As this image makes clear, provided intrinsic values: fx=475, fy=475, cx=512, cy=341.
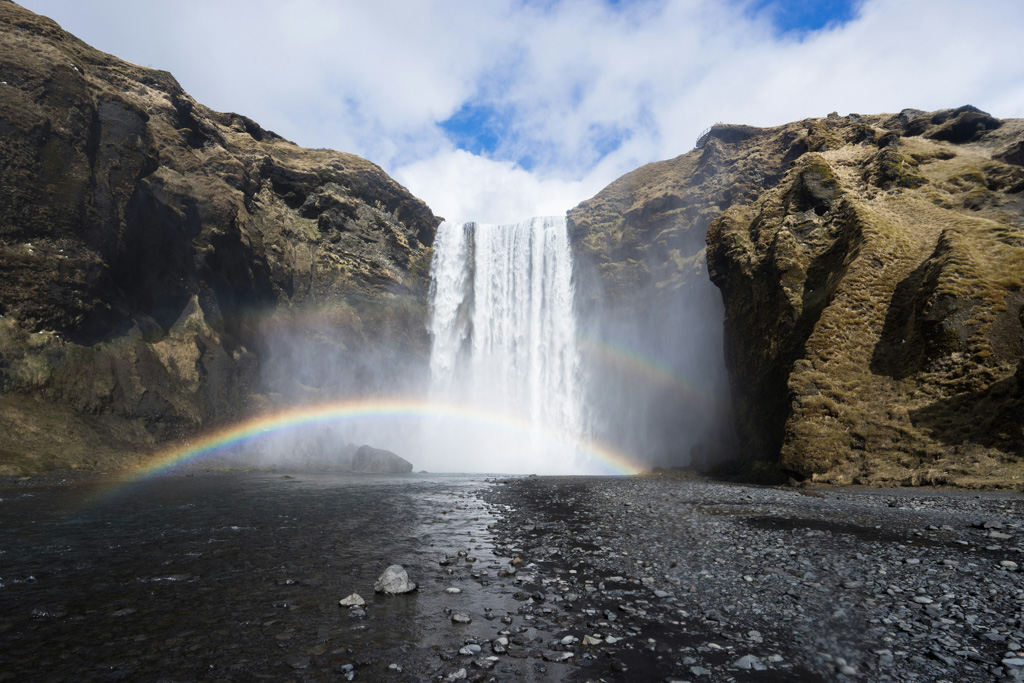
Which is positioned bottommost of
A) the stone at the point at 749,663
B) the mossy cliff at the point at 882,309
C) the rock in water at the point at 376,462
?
the rock in water at the point at 376,462

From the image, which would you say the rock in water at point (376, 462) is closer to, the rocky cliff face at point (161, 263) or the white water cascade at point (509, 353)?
the white water cascade at point (509, 353)

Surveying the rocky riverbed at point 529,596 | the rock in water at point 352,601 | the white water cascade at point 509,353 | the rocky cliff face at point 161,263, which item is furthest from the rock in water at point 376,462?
the rock in water at point 352,601

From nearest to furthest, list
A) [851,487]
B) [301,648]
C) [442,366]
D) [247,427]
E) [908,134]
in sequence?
[301,648]
[851,487]
[247,427]
[908,134]
[442,366]

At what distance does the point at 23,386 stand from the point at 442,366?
3537 centimetres

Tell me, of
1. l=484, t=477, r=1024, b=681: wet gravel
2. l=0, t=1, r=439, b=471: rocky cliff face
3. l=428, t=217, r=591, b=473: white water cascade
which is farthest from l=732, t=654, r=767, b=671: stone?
l=428, t=217, r=591, b=473: white water cascade

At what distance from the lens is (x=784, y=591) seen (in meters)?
6.94

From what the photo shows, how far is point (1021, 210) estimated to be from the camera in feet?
84.2

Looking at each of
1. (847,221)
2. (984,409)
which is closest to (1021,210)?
(847,221)

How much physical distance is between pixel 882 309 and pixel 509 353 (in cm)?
3610

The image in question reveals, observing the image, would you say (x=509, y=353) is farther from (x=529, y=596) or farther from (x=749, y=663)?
(x=749, y=663)

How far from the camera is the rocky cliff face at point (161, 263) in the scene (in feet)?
95.2

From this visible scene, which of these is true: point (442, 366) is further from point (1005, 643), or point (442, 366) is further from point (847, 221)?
point (1005, 643)

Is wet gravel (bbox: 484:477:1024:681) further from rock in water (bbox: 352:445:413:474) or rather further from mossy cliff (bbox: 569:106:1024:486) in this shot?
rock in water (bbox: 352:445:413:474)

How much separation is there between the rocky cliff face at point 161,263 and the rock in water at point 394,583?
1053 inches
